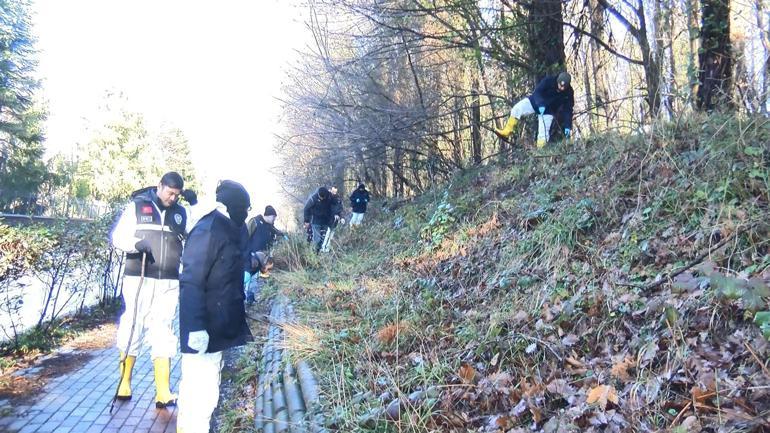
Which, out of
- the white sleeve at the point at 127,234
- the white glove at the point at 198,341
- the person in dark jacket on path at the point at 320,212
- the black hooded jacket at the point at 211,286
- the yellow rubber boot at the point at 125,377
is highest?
the person in dark jacket on path at the point at 320,212

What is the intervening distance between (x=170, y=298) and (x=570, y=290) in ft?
12.1

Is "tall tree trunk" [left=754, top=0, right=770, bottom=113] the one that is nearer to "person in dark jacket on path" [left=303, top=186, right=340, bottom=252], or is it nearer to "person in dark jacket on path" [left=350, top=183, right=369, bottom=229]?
"person in dark jacket on path" [left=303, top=186, right=340, bottom=252]

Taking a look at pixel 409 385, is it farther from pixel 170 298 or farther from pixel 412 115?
pixel 412 115

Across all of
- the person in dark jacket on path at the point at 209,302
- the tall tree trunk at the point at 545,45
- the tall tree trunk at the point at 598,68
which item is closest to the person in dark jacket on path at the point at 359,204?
the tall tree trunk at the point at 598,68

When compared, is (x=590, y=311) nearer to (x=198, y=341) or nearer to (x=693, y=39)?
(x=198, y=341)

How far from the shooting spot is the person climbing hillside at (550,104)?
10.0 meters

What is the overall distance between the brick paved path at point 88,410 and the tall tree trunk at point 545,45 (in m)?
8.75

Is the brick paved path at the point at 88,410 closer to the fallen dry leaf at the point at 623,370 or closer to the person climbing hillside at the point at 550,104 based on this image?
the fallen dry leaf at the point at 623,370

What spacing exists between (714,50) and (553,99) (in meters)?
2.75

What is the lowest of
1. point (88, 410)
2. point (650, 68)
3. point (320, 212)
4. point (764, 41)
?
point (88, 410)

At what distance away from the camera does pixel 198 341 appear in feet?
13.4

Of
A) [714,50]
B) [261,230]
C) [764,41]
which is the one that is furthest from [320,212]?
[764,41]

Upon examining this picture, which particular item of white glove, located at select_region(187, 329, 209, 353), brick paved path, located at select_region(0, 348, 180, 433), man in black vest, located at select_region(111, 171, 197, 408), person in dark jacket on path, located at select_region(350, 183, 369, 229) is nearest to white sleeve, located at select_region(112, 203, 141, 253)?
man in black vest, located at select_region(111, 171, 197, 408)

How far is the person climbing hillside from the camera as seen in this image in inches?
395
